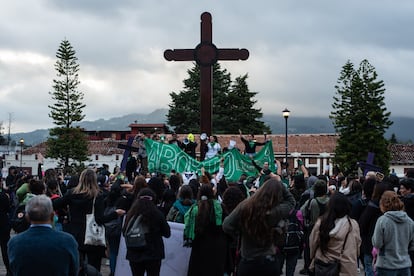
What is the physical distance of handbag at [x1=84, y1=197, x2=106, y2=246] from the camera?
857 centimetres

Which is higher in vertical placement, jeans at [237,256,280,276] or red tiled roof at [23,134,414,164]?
red tiled roof at [23,134,414,164]

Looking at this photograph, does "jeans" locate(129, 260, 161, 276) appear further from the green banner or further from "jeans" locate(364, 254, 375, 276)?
the green banner

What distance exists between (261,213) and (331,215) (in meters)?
1.13

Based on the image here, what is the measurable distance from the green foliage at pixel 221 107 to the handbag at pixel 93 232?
60703mm

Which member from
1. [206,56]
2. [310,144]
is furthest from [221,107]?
[206,56]

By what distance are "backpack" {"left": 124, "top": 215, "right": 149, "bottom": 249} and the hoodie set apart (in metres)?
3.03

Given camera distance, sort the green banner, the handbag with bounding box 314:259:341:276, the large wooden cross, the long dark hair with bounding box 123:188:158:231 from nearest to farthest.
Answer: the handbag with bounding box 314:259:341:276, the long dark hair with bounding box 123:188:158:231, the green banner, the large wooden cross

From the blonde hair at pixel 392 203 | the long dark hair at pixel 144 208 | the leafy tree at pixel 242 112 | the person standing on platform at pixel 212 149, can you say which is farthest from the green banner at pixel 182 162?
the leafy tree at pixel 242 112

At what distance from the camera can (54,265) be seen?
5191 millimetres

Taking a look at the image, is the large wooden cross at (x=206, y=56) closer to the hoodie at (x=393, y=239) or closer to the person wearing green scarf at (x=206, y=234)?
the person wearing green scarf at (x=206, y=234)

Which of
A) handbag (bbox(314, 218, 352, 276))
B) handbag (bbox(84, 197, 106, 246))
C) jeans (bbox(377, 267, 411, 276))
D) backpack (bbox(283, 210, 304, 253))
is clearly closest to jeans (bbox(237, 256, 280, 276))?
handbag (bbox(314, 218, 352, 276))

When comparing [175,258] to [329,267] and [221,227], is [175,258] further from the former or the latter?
[329,267]

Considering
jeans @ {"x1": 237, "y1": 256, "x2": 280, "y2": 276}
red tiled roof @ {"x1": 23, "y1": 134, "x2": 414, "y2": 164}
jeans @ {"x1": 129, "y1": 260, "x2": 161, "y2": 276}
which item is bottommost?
jeans @ {"x1": 129, "y1": 260, "x2": 161, "y2": 276}

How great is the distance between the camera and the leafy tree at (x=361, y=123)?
55.7m
